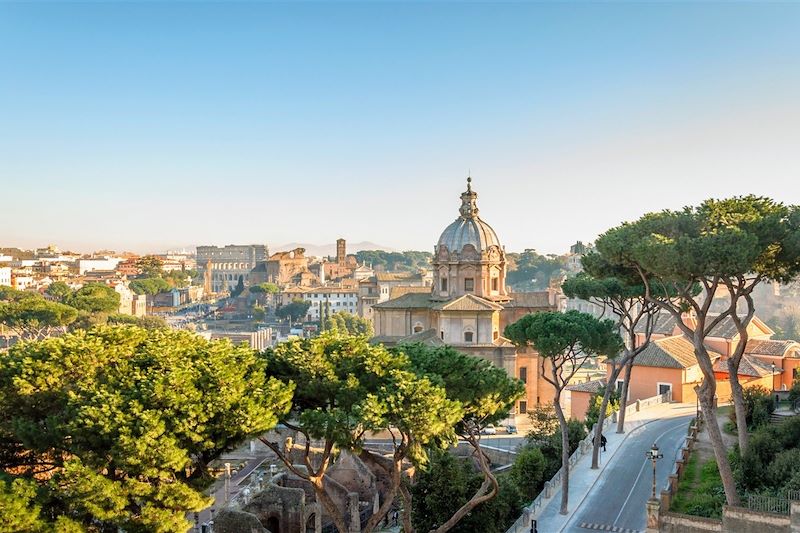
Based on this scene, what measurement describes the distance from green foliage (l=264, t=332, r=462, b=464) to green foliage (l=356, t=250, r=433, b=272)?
14895cm

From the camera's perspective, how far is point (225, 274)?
147 metres

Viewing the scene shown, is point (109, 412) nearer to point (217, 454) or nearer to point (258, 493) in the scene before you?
point (217, 454)

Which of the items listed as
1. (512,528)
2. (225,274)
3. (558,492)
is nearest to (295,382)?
(512,528)

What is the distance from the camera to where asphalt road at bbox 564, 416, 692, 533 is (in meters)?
17.0

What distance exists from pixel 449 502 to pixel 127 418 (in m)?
9.66

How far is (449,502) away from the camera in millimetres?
17281

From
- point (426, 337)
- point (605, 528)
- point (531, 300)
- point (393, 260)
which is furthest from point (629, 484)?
point (393, 260)

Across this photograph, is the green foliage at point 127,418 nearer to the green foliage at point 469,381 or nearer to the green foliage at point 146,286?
the green foliage at point 469,381

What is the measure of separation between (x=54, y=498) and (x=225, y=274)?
140 meters

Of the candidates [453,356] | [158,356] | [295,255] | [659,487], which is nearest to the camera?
[158,356]

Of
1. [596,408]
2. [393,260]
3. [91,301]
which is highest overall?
[393,260]

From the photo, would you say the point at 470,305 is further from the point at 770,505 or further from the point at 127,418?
the point at 127,418

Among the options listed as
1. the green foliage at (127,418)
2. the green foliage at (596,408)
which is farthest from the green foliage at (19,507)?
the green foliage at (596,408)

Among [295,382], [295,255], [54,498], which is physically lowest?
[54,498]
